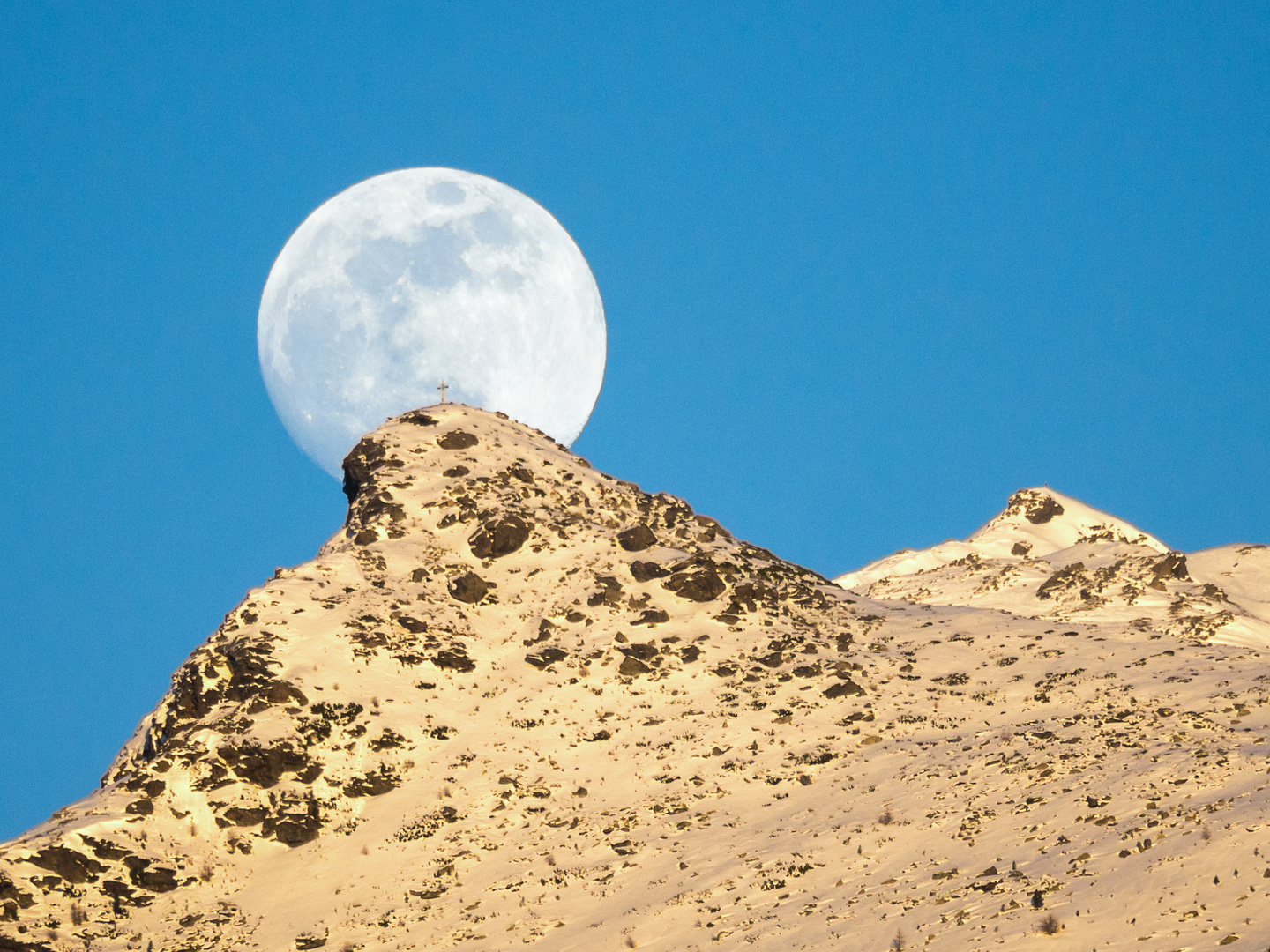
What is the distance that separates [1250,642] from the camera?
84812mm

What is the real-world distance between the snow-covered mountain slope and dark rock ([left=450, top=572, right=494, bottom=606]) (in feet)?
105

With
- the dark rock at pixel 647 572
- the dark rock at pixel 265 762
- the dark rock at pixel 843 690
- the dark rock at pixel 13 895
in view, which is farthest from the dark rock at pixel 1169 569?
the dark rock at pixel 13 895

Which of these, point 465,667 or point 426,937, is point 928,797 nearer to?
point 426,937

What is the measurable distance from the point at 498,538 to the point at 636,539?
22.4 ft

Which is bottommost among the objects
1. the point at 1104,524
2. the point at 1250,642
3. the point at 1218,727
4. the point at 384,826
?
the point at 1218,727

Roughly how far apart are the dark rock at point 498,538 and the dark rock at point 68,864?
27070mm

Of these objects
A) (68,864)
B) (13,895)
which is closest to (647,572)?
(68,864)

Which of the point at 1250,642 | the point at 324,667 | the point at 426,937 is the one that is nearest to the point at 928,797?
the point at 426,937

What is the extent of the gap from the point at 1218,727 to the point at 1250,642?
41049mm

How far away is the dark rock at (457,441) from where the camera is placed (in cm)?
8119

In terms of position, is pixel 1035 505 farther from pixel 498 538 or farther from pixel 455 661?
pixel 455 661

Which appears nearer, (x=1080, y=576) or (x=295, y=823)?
(x=295, y=823)

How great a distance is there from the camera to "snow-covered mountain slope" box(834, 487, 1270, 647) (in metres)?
91.6

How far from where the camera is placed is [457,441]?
81438 millimetres
